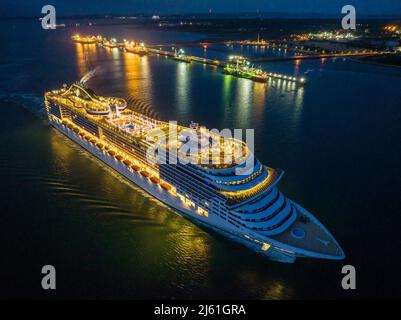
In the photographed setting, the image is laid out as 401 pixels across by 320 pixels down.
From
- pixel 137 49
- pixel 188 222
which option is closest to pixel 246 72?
pixel 137 49

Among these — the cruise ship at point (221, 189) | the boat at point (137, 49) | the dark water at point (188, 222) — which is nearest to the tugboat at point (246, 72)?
the dark water at point (188, 222)

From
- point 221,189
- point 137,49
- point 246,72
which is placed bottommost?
point 221,189

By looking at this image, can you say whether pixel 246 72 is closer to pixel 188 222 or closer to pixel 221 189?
pixel 188 222

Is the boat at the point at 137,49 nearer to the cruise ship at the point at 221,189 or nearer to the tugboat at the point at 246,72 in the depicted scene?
the tugboat at the point at 246,72

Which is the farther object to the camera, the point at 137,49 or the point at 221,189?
the point at 137,49

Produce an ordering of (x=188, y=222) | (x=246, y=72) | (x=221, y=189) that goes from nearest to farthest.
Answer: (x=221, y=189), (x=188, y=222), (x=246, y=72)
